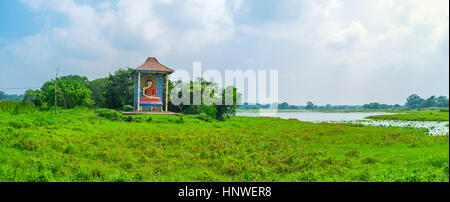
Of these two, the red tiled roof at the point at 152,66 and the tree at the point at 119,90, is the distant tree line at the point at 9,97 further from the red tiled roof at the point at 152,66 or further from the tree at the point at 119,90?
the tree at the point at 119,90

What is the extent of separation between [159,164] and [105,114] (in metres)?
9.60

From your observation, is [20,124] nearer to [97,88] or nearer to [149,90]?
[149,90]

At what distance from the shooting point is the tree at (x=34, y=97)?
47.5ft

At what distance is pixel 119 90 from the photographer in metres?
25.2

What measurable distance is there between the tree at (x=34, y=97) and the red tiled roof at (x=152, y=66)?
5583mm

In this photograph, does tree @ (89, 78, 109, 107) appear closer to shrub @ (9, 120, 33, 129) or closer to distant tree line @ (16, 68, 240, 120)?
distant tree line @ (16, 68, 240, 120)

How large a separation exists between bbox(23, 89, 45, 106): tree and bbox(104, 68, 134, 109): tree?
27.5 feet

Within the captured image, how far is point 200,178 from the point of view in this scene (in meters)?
5.43

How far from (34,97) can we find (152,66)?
6.96 meters

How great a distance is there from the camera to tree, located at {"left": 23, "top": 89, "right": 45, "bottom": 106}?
14.5m

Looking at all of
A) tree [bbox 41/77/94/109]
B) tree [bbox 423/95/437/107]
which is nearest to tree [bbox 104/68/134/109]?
tree [bbox 41/77/94/109]
